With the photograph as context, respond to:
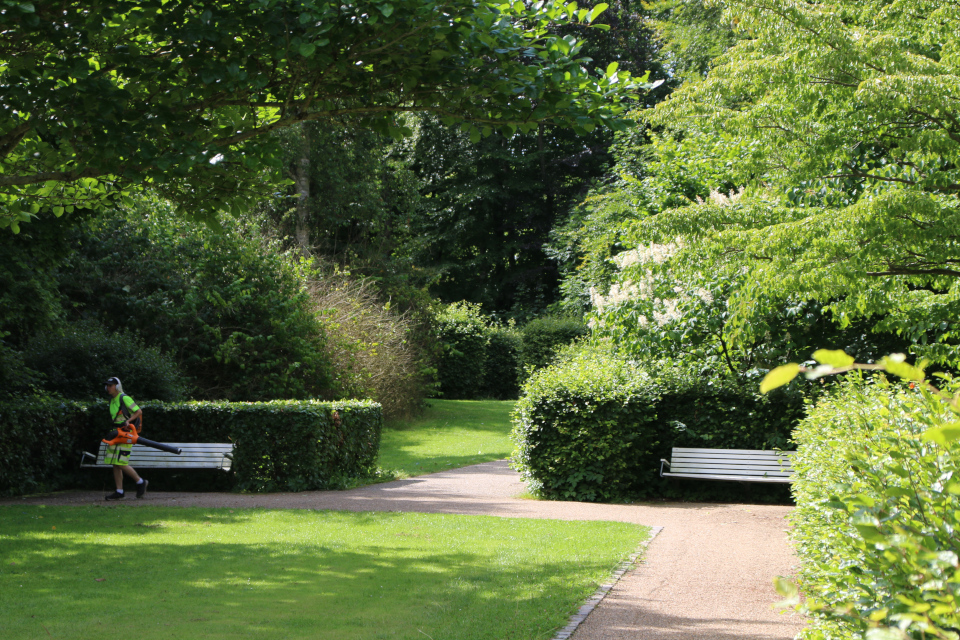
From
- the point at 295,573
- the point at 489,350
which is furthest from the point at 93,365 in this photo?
the point at 489,350

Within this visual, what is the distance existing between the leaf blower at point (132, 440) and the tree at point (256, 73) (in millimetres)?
5100

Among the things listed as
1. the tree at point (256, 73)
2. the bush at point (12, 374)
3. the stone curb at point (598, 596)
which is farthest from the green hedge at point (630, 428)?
the bush at point (12, 374)

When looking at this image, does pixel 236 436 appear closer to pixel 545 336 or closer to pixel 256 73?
pixel 256 73

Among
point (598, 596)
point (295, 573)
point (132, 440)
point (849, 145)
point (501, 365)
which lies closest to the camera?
point (598, 596)

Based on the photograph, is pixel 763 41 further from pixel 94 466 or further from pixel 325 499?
pixel 94 466

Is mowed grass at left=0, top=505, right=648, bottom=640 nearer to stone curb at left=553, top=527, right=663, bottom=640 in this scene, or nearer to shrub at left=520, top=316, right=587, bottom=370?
stone curb at left=553, top=527, right=663, bottom=640

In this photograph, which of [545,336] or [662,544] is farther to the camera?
[545,336]

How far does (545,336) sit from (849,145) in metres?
25.6

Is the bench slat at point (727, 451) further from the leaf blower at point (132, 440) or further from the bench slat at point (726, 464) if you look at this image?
the leaf blower at point (132, 440)

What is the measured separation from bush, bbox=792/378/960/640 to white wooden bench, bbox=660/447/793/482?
675cm

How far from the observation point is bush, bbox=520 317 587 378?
34.2m

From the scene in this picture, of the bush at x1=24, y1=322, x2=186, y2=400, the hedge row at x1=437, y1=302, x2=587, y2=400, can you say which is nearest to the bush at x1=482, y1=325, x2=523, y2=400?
the hedge row at x1=437, y1=302, x2=587, y2=400

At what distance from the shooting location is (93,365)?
14.6m

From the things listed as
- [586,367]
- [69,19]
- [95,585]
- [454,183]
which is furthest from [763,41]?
[454,183]
